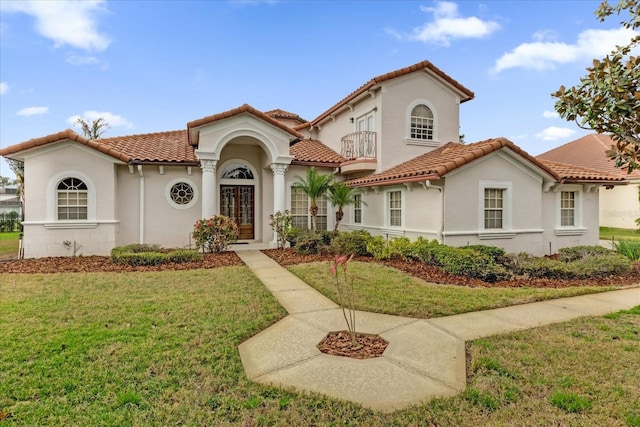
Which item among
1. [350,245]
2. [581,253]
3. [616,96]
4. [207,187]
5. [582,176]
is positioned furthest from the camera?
[207,187]

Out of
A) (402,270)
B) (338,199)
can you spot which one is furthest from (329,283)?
(338,199)

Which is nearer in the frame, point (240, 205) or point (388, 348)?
point (388, 348)

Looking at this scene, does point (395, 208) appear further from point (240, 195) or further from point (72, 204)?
point (72, 204)

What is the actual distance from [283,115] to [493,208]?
15303 millimetres

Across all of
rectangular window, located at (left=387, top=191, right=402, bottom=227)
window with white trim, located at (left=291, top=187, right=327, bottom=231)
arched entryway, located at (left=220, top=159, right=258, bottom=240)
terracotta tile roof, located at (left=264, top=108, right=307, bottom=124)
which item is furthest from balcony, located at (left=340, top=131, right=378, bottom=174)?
terracotta tile roof, located at (left=264, top=108, right=307, bottom=124)

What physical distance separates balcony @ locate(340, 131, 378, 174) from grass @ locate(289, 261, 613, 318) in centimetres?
731

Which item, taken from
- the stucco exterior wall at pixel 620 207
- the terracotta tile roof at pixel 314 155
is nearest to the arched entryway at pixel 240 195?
the terracotta tile roof at pixel 314 155

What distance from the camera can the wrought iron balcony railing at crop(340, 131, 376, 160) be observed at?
1605 cm

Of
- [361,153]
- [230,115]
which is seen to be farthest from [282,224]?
[361,153]

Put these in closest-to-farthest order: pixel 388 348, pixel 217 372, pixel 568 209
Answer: pixel 217 372 < pixel 388 348 < pixel 568 209

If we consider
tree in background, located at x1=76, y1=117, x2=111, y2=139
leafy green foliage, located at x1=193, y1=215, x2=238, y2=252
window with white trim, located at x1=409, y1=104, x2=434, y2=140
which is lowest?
leafy green foliage, located at x1=193, y1=215, x2=238, y2=252

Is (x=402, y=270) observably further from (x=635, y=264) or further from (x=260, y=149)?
(x=260, y=149)

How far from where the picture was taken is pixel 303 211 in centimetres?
1670

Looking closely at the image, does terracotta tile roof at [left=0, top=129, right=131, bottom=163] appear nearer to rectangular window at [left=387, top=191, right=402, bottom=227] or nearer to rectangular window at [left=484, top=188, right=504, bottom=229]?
rectangular window at [left=387, top=191, right=402, bottom=227]
